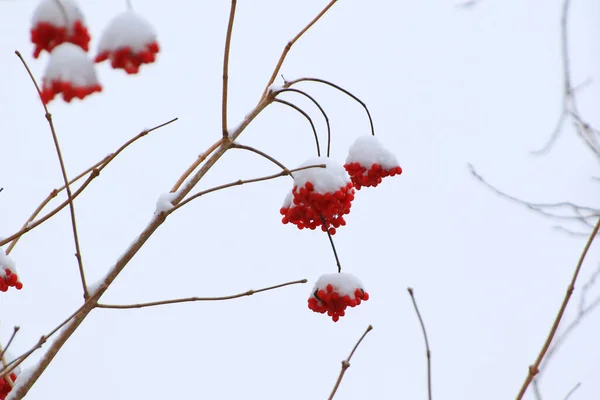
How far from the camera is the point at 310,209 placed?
1468 mm

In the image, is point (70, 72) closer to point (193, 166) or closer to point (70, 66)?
point (70, 66)

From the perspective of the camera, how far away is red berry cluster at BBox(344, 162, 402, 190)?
1.63 metres

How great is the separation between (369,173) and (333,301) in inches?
14.8

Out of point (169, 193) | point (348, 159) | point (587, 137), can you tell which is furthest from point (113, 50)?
point (587, 137)

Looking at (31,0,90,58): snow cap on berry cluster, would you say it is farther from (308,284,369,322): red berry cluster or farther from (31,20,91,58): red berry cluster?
(308,284,369,322): red berry cluster

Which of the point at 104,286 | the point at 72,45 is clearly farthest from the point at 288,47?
the point at 104,286

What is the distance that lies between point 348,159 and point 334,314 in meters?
0.45

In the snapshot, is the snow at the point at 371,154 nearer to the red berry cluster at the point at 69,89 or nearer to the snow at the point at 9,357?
the red berry cluster at the point at 69,89

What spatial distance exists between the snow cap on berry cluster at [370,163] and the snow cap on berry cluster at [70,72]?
0.90 meters

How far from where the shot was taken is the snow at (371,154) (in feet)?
5.35

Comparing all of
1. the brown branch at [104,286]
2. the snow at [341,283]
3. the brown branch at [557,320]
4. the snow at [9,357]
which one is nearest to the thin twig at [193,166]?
the brown branch at [104,286]

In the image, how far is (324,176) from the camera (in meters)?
1.42

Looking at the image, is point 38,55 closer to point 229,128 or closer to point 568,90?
point 229,128

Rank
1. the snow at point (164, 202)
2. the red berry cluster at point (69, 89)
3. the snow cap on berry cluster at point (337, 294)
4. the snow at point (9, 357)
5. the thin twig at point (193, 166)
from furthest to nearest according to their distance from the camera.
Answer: the snow cap on berry cluster at point (337, 294) < the snow at point (9, 357) < the thin twig at point (193, 166) < the snow at point (164, 202) < the red berry cluster at point (69, 89)
